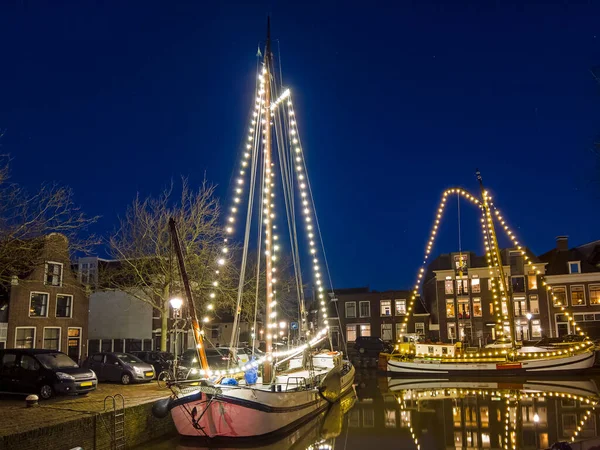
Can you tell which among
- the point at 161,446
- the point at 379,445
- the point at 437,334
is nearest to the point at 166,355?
the point at 161,446

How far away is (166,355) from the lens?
29.6 m

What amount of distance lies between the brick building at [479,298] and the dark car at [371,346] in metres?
7.73

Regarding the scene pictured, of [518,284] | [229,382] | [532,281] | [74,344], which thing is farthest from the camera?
[518,284]

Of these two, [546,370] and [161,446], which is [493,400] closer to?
[546,370]

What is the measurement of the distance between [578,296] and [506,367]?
18.1m

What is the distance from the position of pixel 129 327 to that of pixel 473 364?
2632cm

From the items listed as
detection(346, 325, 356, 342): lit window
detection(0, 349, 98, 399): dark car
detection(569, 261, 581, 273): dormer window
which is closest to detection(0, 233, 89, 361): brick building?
detection(0, 349, 98, 399): dark car

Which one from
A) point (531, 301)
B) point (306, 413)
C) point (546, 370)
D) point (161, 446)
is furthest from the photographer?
point (531, 301)

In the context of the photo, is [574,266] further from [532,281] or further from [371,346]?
[371,346]

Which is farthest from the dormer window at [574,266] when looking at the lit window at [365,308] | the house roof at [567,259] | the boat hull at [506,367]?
the lit window at [365,308]

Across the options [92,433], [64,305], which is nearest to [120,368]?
[92,433]

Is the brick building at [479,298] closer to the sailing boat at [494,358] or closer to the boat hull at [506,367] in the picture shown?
the sailing boat at [494,358]

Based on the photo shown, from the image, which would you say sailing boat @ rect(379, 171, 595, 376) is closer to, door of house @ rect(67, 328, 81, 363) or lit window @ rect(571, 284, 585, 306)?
lit window @ rect(571, 284, 585, 306)

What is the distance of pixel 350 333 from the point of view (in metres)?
60.4
